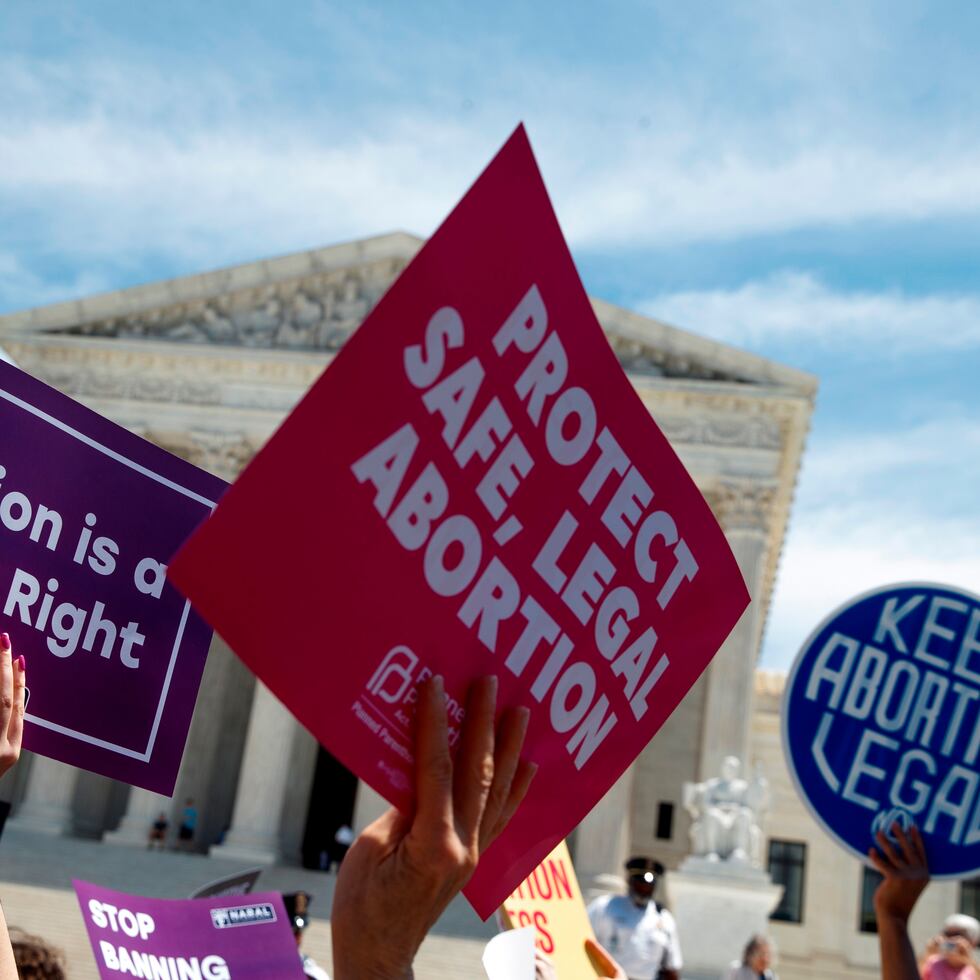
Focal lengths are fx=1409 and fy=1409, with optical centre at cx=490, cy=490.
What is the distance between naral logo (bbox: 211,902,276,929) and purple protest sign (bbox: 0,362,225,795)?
1.02m

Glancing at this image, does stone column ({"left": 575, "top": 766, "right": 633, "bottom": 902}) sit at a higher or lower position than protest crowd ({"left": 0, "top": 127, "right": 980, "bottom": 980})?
higher

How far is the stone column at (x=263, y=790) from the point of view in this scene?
109 feet

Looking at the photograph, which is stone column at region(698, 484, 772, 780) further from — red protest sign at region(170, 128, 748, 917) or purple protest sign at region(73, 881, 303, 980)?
red protest sign at region(170, 128, 748, 917)

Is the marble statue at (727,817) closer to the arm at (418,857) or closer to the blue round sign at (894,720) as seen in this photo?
the blue round sign at (894,720)

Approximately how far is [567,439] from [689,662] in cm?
62

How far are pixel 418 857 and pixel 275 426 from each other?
3515 cm

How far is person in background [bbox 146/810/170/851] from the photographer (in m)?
33.1

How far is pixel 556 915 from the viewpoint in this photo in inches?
157

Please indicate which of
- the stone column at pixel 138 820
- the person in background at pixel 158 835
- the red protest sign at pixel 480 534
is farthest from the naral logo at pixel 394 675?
the person in background at pixel 158 835

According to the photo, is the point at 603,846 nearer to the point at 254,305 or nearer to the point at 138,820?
the point at 138,820

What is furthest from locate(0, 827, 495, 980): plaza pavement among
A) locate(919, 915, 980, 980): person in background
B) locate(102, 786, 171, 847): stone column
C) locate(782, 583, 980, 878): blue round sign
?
locate(782, 583, 980, 878): blue round sign

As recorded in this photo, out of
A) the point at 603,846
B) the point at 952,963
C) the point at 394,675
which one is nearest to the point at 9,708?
the point at 394,675

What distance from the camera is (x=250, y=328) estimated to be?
37312 mm

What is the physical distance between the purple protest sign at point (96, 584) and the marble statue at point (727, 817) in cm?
2271
